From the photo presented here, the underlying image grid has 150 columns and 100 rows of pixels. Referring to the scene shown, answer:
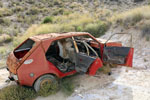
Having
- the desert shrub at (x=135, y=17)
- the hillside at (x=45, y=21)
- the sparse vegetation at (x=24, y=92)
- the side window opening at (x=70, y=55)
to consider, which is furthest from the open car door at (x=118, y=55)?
the hillside at (x=45, y=21)

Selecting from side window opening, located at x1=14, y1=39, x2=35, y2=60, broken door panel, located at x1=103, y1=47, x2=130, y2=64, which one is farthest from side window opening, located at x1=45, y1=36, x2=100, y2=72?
side window opening, located at x1=14, y1=39, x2=35, y2=60

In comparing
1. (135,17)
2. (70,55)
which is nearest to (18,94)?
(70,55)

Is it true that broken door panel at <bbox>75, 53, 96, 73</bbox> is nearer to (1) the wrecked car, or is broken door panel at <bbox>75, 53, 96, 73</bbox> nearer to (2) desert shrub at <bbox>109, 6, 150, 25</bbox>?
(1) the wrecked car

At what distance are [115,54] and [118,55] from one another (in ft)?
0.36

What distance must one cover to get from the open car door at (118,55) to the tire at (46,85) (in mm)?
1985

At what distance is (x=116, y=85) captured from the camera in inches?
169

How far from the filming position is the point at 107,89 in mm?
4098

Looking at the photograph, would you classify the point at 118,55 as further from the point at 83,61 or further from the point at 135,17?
the point at 135,17

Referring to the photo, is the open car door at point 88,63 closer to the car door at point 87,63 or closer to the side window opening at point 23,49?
the car door at point 87,63

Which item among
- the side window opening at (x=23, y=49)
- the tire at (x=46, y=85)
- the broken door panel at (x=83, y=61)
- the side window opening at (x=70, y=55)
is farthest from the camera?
the side window opening at (x=23, y=49)

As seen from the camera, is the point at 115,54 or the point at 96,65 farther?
the point at 115,54

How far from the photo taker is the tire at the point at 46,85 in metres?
3.81

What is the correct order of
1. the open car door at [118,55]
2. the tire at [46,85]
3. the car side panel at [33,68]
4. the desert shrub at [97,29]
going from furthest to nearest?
the desert shrub at [97,29]
the open car door at [118,55]
the tire at [46,85]
the car side panel at [33,68]

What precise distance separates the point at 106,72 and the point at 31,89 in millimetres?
2746
